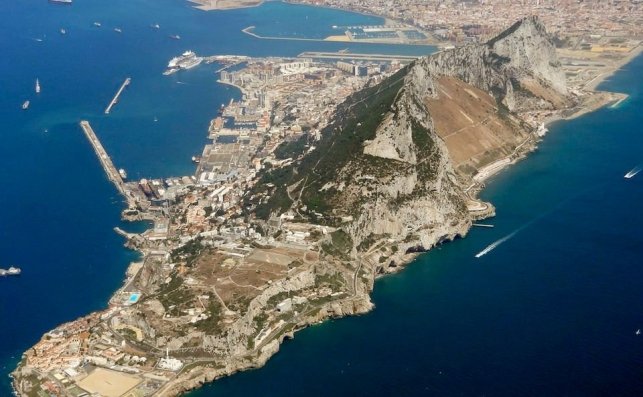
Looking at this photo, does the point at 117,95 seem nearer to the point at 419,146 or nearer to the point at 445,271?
the point at 419,146

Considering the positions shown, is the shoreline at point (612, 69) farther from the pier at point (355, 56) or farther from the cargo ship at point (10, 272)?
the cargo ship at point (10, 272)

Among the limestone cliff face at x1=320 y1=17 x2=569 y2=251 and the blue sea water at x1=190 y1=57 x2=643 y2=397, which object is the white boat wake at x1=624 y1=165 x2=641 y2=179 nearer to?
the blue sea water at x1=190 y1=57 x2=643 y2=397

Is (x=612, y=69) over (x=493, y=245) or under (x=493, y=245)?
over

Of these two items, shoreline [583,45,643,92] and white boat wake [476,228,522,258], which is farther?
shoreline [583,45,643,92]

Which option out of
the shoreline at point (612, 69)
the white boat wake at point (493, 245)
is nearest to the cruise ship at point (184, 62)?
the shoreline at point (612, 69)

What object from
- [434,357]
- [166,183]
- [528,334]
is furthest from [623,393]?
[166,183]

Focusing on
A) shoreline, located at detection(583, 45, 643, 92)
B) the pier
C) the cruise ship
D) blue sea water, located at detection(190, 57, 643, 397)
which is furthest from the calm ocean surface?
the pier

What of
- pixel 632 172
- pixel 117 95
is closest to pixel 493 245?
pixel 632 172
